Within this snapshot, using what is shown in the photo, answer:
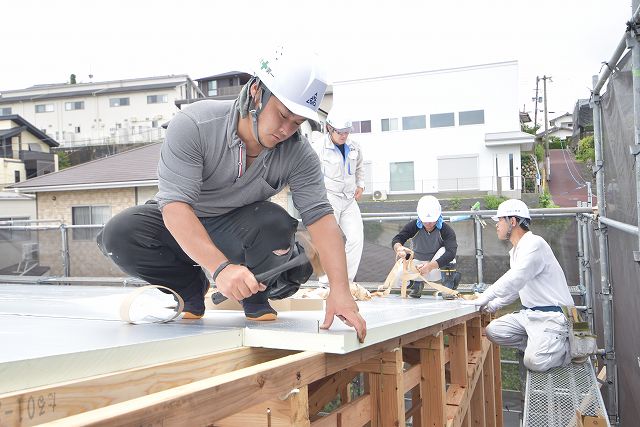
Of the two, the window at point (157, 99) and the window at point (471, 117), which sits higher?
the window at point (157, 99)

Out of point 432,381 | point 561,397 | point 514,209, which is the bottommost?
point 561,397

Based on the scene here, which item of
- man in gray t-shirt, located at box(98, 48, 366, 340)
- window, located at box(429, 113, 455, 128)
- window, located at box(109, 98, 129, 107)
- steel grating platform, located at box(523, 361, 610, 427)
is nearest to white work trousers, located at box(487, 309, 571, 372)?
steel grating platform, located at box(523, 361, 610, 427)

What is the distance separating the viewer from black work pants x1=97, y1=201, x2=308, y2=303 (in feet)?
7.68

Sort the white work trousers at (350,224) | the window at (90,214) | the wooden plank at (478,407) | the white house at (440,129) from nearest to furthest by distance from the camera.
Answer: the wooden plank at (478,407)
the white work trousers at (350,224)
the window at (90,214)
the white house at (440,129)

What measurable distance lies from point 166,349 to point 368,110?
2608 cm

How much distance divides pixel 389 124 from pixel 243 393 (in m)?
26.2

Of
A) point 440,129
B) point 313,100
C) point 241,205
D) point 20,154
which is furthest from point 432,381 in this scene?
point 20,154

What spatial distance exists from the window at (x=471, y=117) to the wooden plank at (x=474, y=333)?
21.2 m

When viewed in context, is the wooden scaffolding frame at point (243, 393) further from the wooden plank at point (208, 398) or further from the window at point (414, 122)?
the window at point (414, 122)

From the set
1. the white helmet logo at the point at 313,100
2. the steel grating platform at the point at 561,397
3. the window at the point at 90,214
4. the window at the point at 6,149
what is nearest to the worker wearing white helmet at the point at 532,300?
the steel grating platform at the point at 561,397

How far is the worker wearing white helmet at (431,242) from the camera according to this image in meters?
5.89

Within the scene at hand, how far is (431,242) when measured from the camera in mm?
6285

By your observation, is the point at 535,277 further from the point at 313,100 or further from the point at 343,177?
the point at 313,100

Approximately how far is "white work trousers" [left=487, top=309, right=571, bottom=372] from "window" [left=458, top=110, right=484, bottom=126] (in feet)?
69.3
